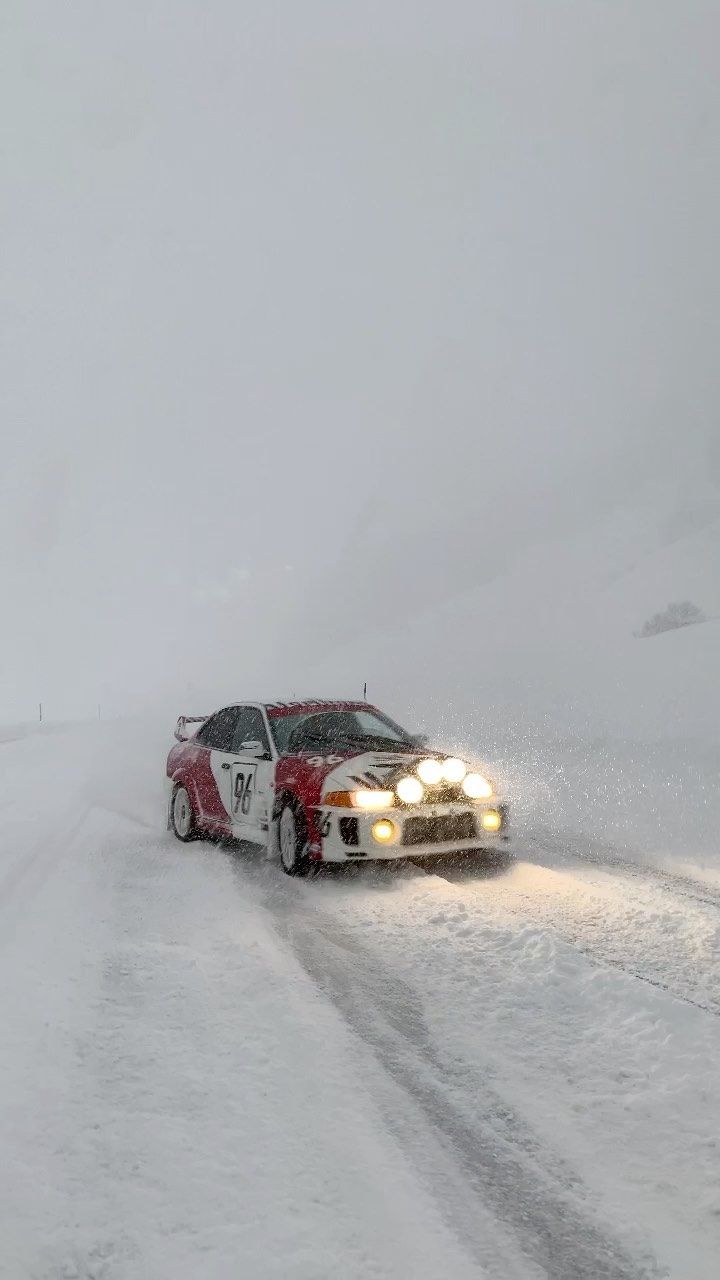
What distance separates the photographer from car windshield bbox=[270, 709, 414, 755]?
295 inches

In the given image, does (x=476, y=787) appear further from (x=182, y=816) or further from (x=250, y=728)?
(x=182, y=816)

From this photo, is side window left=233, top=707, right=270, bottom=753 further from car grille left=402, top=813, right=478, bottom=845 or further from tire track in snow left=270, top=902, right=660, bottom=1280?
tire track in snow left=270, top=902, right=660, bottom=1280

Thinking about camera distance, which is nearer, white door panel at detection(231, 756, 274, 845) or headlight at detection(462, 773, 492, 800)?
headlight at detection(462, 773, 492, 800)

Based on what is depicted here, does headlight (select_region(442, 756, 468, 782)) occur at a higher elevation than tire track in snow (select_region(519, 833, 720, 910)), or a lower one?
higher

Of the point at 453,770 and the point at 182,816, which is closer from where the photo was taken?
the point at 453,770

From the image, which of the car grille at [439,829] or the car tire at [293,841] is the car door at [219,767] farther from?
the car grille at [439,829]

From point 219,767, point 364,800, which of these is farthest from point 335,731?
point 364,800

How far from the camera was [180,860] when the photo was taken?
7.61 m

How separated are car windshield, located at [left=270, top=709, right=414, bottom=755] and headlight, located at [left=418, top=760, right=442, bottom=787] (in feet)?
3.03

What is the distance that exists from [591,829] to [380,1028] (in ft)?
18.4

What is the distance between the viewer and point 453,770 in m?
6.56

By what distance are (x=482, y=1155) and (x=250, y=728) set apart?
5617mm

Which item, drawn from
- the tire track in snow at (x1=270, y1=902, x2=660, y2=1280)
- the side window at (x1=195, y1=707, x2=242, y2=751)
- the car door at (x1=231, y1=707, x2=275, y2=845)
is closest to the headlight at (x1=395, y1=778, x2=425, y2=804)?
the car door at (x1=231, y1=707, x2=275, y2=845)

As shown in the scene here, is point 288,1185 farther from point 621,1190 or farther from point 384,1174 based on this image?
point 621,1190
